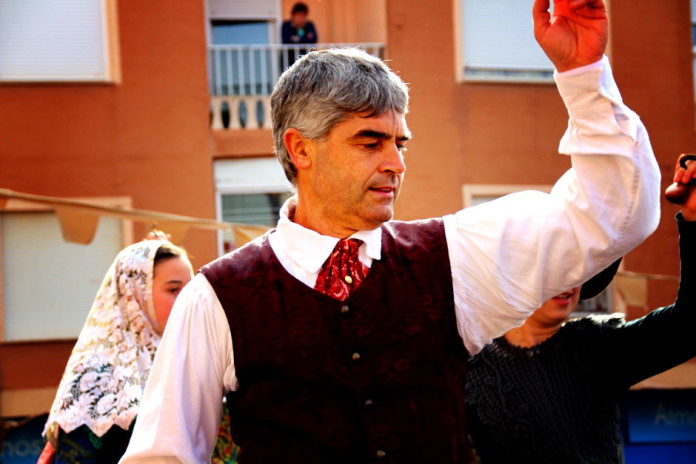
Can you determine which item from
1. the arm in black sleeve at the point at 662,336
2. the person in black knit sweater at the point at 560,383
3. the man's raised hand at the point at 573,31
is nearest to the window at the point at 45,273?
the person in black knit sweater at the point at 560,383

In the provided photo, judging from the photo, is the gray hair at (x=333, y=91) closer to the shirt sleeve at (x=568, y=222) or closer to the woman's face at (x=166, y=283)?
the shirt sleeve at (x=568, y=222)

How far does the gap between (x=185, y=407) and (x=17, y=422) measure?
964 cm

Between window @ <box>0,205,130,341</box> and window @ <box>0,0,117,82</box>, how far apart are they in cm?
158

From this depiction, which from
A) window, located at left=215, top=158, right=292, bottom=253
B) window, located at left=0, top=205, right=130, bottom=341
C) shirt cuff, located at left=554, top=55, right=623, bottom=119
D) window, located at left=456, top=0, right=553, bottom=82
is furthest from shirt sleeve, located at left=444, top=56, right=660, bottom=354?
window, located at left=456, top=0, right=553, bottom=82

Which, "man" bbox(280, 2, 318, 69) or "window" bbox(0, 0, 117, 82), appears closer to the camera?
"window" bbox(0, 0, 117, 82)

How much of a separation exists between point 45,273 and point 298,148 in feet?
31.8

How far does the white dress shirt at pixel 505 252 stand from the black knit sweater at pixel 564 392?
3.32 feet

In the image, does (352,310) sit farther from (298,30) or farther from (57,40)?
(298,30)

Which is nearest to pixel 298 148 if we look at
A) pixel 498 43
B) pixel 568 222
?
pixel 568 222

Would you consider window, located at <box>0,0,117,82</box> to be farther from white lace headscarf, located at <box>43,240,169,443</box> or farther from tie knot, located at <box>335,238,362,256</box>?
tie knot, located at <box>335,238,362,256</box>

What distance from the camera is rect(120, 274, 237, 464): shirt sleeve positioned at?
2.48m

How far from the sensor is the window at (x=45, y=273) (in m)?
11.7

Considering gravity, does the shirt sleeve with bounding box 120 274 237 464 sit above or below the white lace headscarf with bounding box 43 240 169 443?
above

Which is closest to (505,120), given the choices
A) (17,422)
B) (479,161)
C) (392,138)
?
(479,161)
